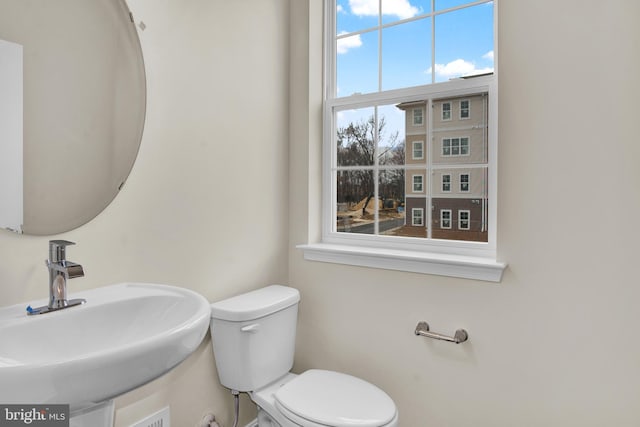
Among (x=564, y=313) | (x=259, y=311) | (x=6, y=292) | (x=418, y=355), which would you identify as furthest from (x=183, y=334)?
(x=564, y=313)

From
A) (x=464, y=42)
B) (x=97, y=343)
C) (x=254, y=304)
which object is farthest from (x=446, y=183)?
(x=97, y=343)

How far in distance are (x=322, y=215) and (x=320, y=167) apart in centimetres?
25

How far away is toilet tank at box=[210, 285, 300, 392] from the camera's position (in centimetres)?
151

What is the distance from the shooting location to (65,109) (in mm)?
1151

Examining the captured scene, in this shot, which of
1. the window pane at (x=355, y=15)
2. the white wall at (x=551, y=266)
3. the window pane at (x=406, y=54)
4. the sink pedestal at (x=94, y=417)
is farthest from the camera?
the window pane at (x=355, y=15)

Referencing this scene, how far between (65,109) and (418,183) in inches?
52.8

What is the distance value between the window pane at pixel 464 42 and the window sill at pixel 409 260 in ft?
2.51

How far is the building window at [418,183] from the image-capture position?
5.63ft

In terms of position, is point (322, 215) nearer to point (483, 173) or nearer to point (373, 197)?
point (373, 197)

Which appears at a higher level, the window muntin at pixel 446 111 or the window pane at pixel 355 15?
the window pane at pixel 355 15

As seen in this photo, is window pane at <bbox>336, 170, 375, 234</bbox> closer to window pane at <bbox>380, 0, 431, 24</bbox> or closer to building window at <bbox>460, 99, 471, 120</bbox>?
building window at <bbox>460, 99, 471, 120</bbox>

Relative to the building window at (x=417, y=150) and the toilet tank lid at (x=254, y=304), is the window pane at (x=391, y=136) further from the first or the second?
the toilet tank lid at (x=254, y=304)

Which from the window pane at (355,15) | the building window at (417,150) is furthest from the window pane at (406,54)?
the building window at (417,150)
